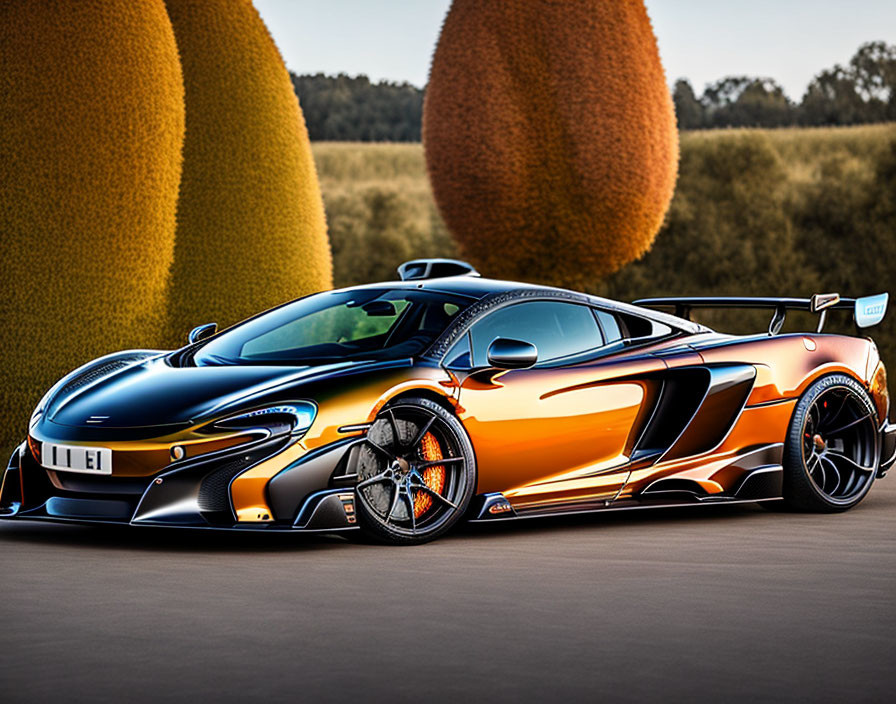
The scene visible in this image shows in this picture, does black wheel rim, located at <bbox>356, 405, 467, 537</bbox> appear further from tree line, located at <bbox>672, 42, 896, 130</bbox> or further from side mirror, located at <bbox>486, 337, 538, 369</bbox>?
tree line, located at <bbox>672, 42, 896, 130</bbox>

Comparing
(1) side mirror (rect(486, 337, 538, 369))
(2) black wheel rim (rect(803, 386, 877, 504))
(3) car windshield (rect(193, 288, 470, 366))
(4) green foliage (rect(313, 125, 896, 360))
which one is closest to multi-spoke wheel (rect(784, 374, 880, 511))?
(2) black wheel rim (rect(803, 386, 877, 504))

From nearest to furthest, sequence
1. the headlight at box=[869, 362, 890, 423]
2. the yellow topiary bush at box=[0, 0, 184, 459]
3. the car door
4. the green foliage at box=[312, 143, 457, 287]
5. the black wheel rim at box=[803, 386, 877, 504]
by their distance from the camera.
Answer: the car door, the black wheel rim at box=[803, 386, 877, 504], the headlight at box=[869, 362, 890, 423], the yellow topiary bush at box=[0, 0, 184, 459], the green foliage at box=[312, 143, 457, 287]

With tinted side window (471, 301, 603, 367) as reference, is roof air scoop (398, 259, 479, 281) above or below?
above

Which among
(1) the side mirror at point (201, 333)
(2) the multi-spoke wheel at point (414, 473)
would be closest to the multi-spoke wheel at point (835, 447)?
(2) the multi-spoke wheel at point (414, 473)

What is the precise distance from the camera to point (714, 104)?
7519 centimetres

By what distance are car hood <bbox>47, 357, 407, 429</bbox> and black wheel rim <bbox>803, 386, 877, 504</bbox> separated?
10.2ft

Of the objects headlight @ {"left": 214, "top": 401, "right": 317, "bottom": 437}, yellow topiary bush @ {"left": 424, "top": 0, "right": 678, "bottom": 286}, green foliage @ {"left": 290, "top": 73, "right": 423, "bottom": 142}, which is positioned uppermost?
green foliage @ {"left": 290, "top": 73, "right": 423, "bottom": 142}

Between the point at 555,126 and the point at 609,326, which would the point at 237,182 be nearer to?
the point at 609,326

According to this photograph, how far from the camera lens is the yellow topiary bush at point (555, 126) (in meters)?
27.2

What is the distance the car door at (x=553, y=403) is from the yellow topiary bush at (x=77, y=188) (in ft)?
23.8

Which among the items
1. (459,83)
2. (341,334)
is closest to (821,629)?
(341,334)

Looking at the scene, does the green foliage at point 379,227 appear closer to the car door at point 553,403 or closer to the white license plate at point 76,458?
the car door at point 553,403

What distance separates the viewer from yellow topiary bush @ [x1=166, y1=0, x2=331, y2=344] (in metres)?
16.7

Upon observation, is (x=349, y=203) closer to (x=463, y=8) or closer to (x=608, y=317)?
(x=463, y=8)
